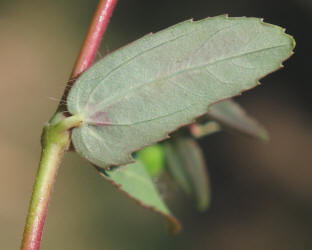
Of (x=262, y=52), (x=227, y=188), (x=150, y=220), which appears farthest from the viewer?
(x=227, y=188)

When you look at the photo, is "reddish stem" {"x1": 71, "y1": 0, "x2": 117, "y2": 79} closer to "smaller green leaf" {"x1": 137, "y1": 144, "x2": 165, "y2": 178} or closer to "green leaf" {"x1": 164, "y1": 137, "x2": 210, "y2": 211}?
"green leaf" {"x1": 164, "y1": 137, "x2": 210, "y2": 211}

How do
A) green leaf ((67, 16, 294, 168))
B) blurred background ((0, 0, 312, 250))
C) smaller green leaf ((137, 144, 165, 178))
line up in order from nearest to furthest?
green leaf ((67, 16, 294, 168)) → smaller green leaf ((137, 144, 165, 178)) → blurred background ((0, 0, 312, 250))

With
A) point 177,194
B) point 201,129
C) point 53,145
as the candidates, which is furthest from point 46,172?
point 177,194

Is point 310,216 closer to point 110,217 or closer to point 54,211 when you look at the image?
point 110,217

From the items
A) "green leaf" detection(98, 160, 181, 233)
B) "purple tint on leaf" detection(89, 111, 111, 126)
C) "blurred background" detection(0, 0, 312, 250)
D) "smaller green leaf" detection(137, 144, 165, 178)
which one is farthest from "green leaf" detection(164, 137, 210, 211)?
"blurred background" detection(0, 0, 312, 250)

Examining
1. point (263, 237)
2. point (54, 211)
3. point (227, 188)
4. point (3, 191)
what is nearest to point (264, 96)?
point (227, 188)

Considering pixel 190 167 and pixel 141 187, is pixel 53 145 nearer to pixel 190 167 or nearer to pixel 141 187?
pixel 141 187
